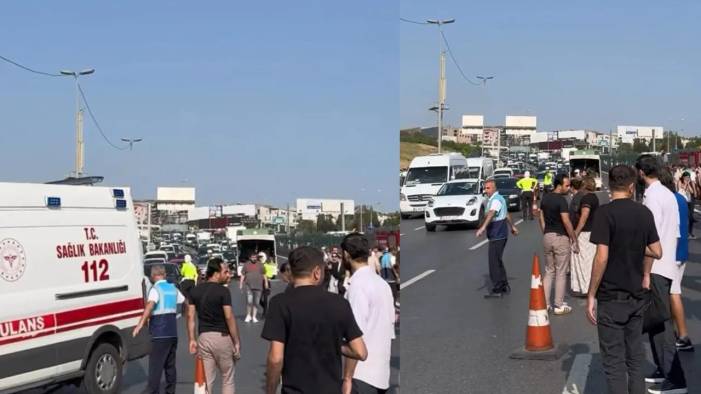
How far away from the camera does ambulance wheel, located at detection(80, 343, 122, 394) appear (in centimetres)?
1106

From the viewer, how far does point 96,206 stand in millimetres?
11797

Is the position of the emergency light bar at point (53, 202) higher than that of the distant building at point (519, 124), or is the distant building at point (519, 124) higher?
the distant building at point (519, 124)

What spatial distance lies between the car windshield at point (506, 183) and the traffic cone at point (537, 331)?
105ft

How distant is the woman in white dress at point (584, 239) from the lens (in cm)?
1297

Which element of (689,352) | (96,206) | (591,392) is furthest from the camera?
(96,206)

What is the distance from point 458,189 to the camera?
3416 cm

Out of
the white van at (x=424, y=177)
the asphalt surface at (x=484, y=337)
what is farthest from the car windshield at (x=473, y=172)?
the asphalt surface at (x=484, y=337)

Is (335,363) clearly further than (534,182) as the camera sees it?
No

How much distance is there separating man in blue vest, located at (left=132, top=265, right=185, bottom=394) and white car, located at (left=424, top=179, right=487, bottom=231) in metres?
21.4

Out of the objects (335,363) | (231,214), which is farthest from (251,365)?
(231,214)

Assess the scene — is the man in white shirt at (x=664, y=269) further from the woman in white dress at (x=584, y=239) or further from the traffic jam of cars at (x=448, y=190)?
the traffic jam of cars at (x=448, y=190)

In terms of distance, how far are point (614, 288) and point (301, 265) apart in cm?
259

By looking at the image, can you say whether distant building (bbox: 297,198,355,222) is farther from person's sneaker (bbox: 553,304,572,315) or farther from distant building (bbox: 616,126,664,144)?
person's sneaker (bbox: 553,304,572,315)

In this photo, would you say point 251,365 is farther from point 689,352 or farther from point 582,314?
point 689,352
